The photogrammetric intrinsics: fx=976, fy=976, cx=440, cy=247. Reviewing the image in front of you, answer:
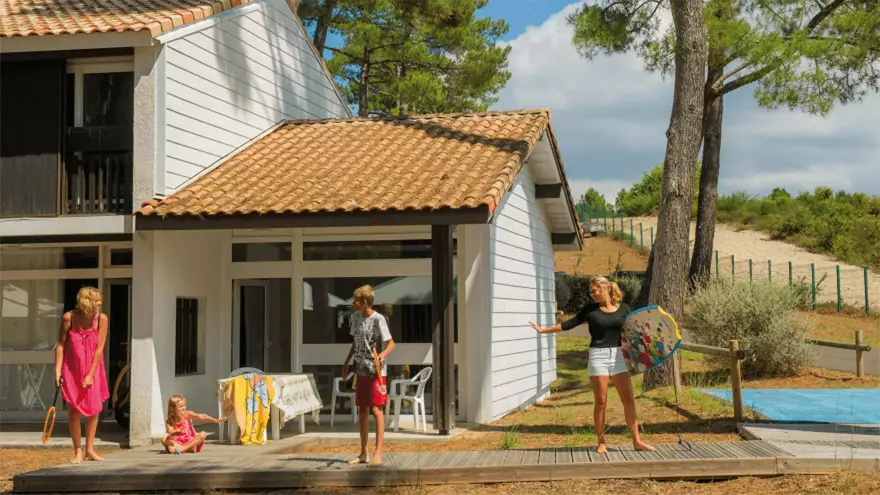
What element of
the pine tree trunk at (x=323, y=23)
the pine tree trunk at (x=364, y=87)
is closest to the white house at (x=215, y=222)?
the pine tree trunk at (x=323, y=23)

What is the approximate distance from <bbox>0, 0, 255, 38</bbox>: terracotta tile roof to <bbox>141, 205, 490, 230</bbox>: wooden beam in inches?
95.5

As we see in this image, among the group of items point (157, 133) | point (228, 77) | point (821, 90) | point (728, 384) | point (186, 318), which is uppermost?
point (821, 90)

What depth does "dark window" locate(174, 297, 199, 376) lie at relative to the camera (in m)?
13.2

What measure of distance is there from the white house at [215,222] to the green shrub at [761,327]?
4589 millimetres

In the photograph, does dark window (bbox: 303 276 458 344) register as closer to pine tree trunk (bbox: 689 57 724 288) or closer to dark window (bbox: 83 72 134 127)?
dark window (bbox: 83 72 134 127)

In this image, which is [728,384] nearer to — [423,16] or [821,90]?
[821,90]

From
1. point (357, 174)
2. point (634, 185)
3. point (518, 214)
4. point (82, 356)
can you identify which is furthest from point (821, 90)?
point (634, 185)

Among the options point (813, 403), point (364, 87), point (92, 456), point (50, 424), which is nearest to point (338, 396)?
point (50, 424)

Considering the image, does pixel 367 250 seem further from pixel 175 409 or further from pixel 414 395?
pixel 175 409

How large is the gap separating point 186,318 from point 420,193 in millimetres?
3815

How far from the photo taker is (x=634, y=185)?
85.8m

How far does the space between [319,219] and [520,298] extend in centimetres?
474

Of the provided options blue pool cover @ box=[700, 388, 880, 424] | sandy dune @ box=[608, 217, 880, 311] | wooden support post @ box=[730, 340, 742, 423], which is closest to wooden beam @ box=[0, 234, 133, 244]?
wooden support post @ box=[730, 340, 742, 423]

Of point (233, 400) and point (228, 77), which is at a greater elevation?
point (228, 77)
